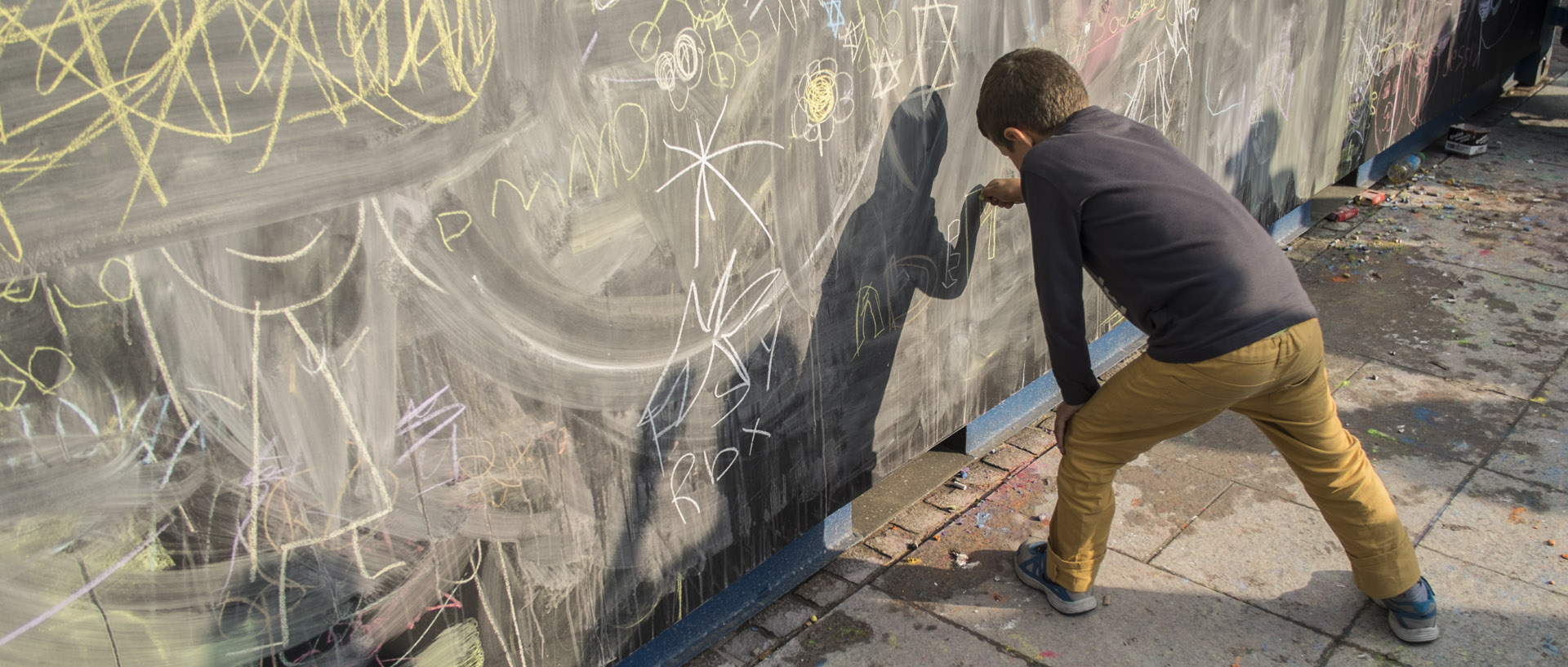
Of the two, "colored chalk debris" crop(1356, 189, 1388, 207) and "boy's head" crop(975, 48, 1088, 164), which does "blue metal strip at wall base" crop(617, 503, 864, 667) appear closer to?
"boy's head" crop(975, 48, 1088, 164)

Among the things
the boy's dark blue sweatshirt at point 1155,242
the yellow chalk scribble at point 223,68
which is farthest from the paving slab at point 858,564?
the yellow chalk scribble at point 223,68

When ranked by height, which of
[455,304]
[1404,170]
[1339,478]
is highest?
[455,304]

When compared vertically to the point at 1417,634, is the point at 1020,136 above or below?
above

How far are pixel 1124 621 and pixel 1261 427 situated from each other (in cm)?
69

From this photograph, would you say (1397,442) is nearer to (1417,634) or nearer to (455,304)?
(1417,634)

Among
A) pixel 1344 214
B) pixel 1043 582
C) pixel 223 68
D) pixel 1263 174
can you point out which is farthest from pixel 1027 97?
pixel 1344 214

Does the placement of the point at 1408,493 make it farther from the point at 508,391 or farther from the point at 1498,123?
the point at 1498,123

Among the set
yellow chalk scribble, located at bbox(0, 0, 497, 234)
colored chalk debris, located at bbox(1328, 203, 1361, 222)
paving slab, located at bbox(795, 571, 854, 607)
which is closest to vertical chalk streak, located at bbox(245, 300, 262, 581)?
yellow chalk scribble, located at bbox(0, 0, 497, 234)

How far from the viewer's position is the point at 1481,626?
3127 millimetres

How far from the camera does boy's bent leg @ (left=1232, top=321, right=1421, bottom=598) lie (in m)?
2.92

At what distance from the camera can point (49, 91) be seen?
1.60 metres

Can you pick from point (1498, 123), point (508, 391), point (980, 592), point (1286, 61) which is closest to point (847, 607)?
point (980, 592)

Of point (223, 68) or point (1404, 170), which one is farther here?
point (1404, 170)

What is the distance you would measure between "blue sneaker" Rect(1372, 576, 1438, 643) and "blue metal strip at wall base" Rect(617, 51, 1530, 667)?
58.4 inches
